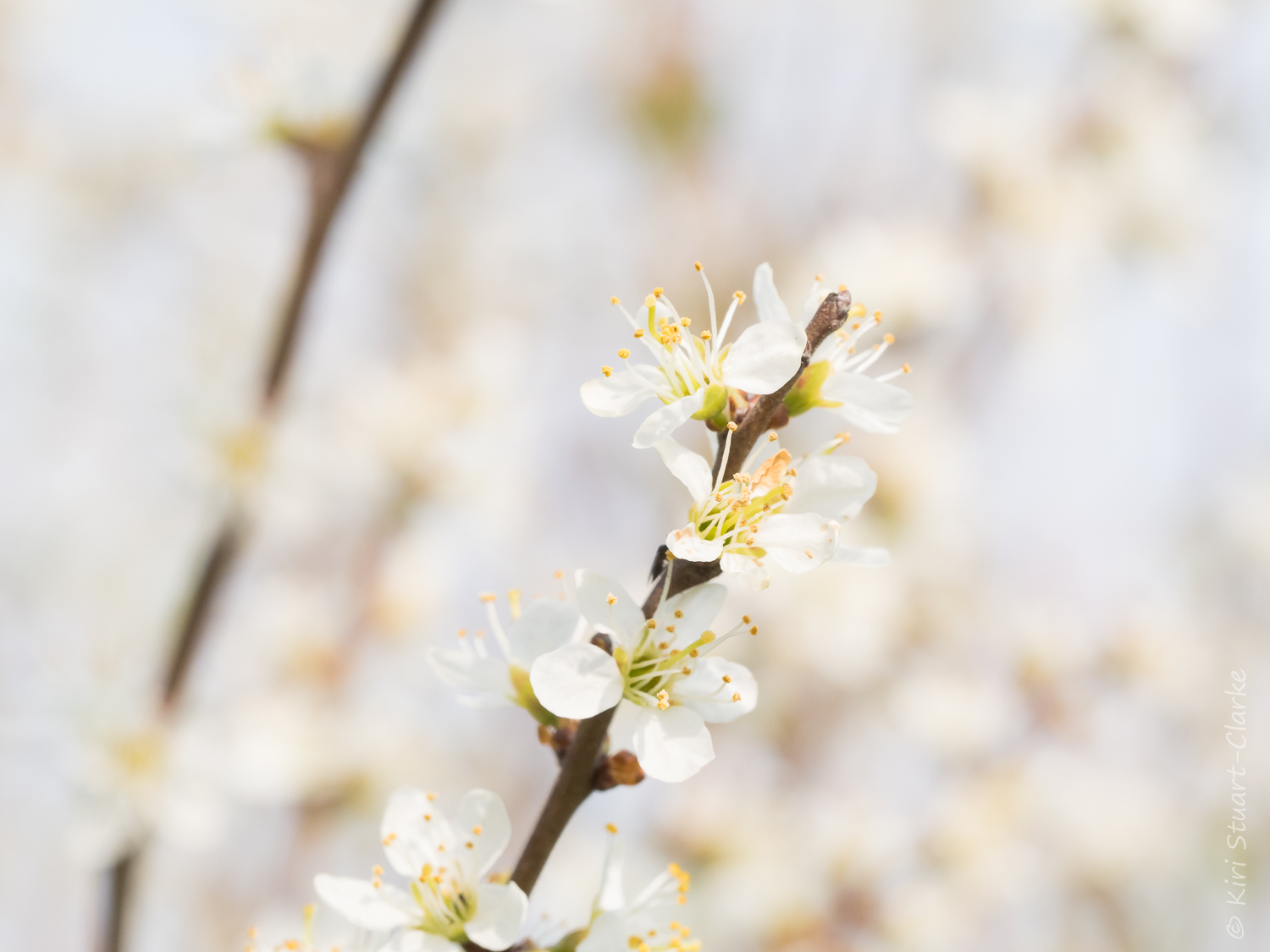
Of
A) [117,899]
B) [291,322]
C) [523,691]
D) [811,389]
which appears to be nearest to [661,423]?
[811,389]

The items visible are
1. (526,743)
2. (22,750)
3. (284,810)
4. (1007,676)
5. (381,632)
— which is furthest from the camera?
(526,743)

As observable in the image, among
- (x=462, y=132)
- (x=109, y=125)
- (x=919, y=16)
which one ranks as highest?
(x=109, y=125)

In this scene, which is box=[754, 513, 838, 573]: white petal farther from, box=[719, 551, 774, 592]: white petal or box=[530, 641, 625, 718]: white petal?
box=[530, 641, 625, 718]: white petal

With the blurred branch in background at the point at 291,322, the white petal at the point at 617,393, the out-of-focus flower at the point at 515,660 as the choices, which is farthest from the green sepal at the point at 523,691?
the blurred branch in background at the point at 291,322

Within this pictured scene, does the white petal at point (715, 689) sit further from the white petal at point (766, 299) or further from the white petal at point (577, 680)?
the white petal at point (766, 299)

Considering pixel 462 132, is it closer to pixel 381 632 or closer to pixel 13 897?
pixel 381 632

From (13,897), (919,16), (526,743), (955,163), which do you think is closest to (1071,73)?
(955,163)
